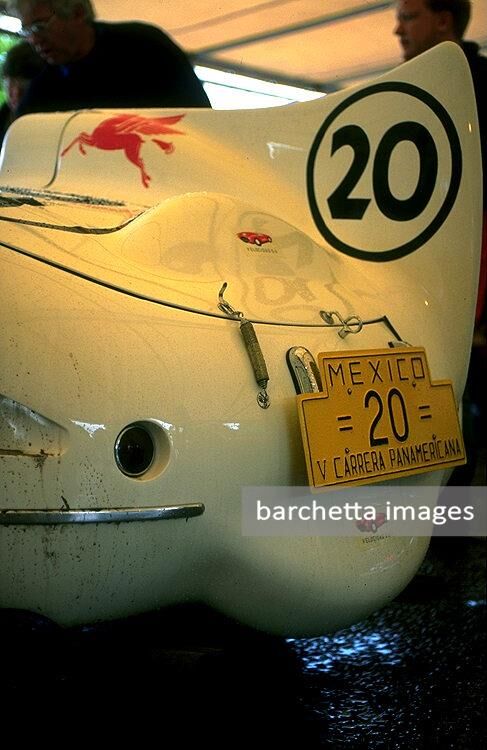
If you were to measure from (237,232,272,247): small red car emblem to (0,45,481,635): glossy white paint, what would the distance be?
2 cm

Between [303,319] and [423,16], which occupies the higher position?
[423,16]

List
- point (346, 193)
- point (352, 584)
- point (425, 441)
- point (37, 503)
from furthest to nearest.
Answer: point (346, 193) < point (425, 441) < point (352, 584) < point (37, 503)

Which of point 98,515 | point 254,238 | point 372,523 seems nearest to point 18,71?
point 254,238

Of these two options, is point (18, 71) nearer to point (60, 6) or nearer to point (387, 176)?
point (60, 6)

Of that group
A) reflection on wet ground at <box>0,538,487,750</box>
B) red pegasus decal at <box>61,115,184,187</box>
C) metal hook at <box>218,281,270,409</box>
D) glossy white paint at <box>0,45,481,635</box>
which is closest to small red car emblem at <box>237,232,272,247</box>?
glossy white paint at <box>0,45,481,635</box>

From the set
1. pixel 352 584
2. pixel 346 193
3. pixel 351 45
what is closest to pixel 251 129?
pixel 346 193

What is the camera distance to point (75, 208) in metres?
2.01

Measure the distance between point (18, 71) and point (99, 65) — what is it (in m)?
0.33

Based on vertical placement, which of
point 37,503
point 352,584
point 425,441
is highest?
point 37,503

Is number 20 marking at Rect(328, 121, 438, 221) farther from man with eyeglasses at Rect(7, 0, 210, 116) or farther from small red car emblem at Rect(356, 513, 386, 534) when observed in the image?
man with eyeglasses at Rect(7, 0, 210, 116)

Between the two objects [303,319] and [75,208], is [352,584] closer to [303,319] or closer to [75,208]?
[303,319]

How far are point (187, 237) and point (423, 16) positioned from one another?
1.45 metres

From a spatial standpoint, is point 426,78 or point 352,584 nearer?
point 352,584

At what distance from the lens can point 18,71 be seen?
124 inches
